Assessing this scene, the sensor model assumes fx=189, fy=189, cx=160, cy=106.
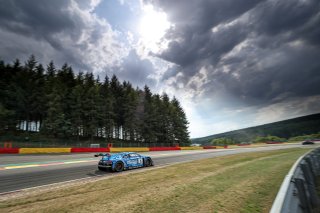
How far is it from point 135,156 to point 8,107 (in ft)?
150

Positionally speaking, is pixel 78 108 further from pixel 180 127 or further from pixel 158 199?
pixel 158 199

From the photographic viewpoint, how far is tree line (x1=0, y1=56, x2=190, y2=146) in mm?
42781

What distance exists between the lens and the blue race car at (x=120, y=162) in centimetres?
1237

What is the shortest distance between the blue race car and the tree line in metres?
33.4

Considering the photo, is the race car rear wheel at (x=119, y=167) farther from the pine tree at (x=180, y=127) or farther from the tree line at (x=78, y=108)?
the pine tree at (x=180, y=127)

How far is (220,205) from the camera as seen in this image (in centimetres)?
520

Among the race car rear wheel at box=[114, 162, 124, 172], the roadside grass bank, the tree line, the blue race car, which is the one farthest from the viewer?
the tree line

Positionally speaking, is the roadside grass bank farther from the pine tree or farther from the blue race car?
the pine tree

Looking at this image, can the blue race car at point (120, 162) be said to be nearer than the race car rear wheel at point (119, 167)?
Yes

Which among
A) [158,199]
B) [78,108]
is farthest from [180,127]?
[158,199]

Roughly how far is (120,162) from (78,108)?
121ft

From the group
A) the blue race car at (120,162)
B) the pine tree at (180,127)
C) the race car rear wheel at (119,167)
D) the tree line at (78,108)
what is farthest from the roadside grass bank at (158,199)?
the pine tree at (180,127)

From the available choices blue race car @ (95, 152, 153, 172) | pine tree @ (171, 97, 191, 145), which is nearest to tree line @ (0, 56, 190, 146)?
pine tree @ (171, 97, 191, 145)

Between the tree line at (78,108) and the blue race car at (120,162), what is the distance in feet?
110
